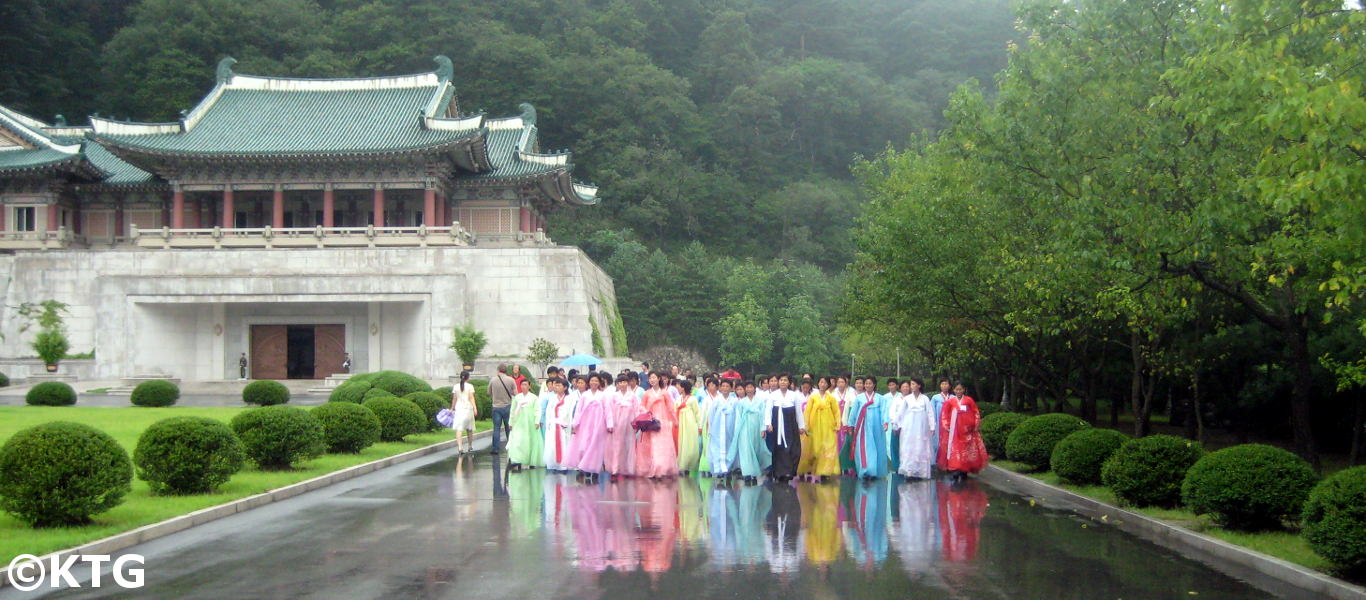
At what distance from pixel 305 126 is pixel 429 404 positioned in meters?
25.0

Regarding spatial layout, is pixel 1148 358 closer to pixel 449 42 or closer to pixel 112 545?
pixel 112 545

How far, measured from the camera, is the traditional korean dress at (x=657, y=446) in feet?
52.6

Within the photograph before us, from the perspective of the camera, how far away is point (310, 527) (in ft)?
35.0

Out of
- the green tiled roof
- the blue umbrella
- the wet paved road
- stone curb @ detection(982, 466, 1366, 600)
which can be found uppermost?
the green tiled roof

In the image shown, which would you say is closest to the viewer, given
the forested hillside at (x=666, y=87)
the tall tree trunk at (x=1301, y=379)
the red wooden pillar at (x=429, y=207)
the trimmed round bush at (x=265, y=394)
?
the tall tree trunk at (x=1301, y=379)

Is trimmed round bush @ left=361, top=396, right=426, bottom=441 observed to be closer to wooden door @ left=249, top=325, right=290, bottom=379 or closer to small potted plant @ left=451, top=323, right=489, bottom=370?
small potted plant @ left=451, top=323, right=489, bottom=370

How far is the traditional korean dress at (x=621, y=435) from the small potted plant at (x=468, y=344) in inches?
838

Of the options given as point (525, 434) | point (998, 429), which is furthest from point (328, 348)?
point (998, 429)

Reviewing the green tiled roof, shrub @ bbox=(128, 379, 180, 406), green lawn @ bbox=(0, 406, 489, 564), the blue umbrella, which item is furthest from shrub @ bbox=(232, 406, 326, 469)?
the green tiled roof

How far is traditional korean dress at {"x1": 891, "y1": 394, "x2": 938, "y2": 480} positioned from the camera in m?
16.9

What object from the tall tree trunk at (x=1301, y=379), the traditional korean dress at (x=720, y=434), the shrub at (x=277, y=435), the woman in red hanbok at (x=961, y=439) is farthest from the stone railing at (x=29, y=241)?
the tall tree trunk at (x=1301, y=379)

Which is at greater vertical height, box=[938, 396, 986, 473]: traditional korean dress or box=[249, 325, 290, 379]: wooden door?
box=[249, 325, 290, 379]: wooden door

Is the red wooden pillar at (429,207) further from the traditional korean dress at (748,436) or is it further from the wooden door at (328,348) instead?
the traditional korean dress at (748,436)

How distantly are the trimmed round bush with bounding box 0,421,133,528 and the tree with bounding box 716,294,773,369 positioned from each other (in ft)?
172
